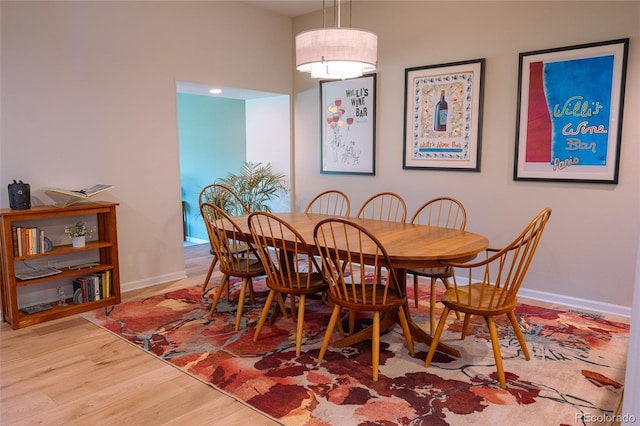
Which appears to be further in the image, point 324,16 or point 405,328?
point 324,16

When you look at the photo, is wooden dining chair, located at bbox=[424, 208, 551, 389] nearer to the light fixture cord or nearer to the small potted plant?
the small potted plant

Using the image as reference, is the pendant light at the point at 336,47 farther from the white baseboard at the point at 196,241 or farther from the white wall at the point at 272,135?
the white baseboard at the point at 196,241

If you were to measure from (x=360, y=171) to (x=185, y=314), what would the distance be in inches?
91.3

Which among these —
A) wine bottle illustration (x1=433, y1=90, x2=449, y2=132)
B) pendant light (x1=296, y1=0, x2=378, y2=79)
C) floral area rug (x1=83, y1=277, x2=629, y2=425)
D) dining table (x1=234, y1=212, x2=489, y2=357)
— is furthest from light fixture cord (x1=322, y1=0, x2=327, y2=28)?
floral area rug (x1=83, y1=277, x2=629, y2=425)

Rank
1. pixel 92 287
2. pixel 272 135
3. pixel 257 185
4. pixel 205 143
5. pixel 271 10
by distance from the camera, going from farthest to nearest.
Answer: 1. pixel 205 143
2. pixel 272 135
3. pixel 257 185
4. pixel 271 10
5. pixel 92 287

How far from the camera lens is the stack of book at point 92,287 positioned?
11.6ft

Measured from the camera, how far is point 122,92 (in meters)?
3.85

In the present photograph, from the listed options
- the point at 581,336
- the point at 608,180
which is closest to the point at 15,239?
the point at 581,336

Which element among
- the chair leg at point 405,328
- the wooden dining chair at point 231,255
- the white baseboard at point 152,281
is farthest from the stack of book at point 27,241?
the chair leg at point 405,328

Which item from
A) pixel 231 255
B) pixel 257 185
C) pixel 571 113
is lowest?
pixel 231 255

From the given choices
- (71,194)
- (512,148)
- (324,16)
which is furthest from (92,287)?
(512,148)

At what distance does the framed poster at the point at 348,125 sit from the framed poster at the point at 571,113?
4.80 feet

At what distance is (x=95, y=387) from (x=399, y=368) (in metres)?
1.62

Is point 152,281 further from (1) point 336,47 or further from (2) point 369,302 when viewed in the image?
(1) point 336,47
